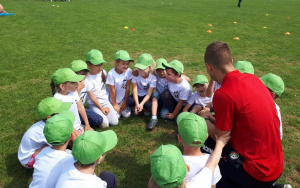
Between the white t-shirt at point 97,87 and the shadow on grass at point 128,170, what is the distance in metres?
1.33

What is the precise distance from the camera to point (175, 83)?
182 inches

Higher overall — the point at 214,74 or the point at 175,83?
the point at 214,74

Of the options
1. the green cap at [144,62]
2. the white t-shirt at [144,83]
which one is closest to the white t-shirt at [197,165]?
the green cap at [144,62]

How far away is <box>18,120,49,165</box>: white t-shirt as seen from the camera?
10.0 feet

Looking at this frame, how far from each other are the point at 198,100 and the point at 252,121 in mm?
2265

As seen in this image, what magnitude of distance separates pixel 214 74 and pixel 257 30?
11694 mm

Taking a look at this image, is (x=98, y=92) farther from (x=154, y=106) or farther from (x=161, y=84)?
(x=161, y=84)

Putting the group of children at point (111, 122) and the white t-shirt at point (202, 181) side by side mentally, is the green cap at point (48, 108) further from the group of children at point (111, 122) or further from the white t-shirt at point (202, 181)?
the white t-shirt at point (202, 181)

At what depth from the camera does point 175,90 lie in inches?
183

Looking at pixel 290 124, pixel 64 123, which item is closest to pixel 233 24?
pixel 290 124

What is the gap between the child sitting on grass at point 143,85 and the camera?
15.2 feet

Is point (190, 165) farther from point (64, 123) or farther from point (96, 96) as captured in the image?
point (96, 96)

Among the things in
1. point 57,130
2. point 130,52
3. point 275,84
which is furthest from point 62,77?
point 130,52

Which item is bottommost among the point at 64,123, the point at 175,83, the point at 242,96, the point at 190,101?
the point at 190,101
